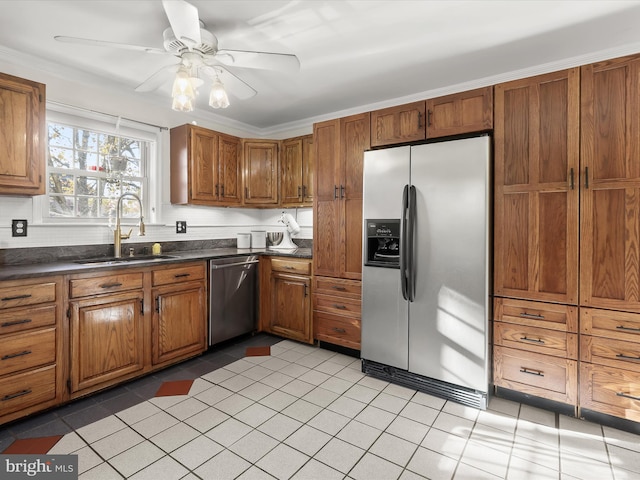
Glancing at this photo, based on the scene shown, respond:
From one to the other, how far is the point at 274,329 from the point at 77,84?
2.92 meters

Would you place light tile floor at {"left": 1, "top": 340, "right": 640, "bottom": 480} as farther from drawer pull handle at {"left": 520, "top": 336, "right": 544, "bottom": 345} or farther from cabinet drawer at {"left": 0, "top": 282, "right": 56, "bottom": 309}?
cabinet drawer at {"left": 0, "top": 282, "right": 56, "bottom": 309}

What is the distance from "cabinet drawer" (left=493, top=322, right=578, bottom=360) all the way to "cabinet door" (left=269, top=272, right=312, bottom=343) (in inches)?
68.6

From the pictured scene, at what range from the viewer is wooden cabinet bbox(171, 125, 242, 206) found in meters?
3.55

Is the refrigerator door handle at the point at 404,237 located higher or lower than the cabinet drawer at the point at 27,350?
higher

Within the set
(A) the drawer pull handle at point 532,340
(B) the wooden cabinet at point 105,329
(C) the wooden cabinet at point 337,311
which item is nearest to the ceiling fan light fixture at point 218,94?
(B) the wooden cabinet at point 105,329

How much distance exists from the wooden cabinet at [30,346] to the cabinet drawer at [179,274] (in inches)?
27.3

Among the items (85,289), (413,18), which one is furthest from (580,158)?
(85,289)

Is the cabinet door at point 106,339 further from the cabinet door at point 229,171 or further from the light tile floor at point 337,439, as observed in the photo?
the cabinet door at point 229,171

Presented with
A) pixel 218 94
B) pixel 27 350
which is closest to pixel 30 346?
pixel 27 350

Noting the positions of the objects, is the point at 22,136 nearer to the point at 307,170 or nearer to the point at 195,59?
the point at 195,59

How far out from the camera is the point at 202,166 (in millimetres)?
3660

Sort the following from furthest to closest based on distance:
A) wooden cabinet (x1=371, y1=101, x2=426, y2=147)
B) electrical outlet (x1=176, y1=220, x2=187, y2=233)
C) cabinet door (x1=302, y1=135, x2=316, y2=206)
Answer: cabinet door (x1=302, y1=135, x2=316, y2=206)
electrical outlet (x1=176, y1=220, x2=187, y2=233)
wooden cabinet (x1=371, y1=101, x2=426, y2=147)

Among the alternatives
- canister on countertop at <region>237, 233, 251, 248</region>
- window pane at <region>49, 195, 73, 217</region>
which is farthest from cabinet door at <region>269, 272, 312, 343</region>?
window pane at <region>49, 195, 73, 217</region>

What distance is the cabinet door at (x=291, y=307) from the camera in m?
3.50
